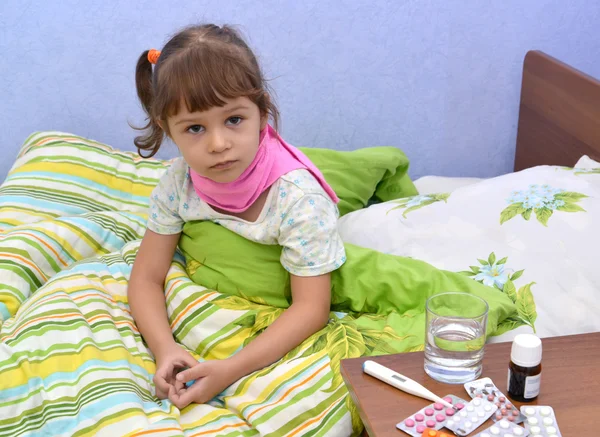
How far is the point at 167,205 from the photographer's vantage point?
1.19 metres

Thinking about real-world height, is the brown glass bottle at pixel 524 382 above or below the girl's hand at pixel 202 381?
above

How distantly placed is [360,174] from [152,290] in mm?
508

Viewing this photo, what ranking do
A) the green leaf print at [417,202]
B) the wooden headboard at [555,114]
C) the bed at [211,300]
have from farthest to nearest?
the wooden headboard at [555,114] → the green leaf print at [417,202] → the bed at [211,300]

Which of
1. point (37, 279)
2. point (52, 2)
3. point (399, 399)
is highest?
point (52, 2)

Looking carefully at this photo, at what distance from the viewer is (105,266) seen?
4.16 feet

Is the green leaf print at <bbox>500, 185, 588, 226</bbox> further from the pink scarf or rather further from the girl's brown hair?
the girl's brown hair

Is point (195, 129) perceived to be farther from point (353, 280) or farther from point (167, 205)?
point (353, 280)

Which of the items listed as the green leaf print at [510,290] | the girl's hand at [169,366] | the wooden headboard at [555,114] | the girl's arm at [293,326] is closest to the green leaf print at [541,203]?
the green leaf print at [510,290]

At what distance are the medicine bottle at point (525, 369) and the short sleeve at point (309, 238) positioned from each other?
15.2 inches

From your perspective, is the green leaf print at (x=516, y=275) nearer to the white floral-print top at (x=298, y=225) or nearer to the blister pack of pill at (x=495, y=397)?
the white floral-print top at (x=298, y=225)

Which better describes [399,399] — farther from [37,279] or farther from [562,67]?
[562,67]

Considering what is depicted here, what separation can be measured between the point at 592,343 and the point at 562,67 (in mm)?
875

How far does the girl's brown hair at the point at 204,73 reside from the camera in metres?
0.99

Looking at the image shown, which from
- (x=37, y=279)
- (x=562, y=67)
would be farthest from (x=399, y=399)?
(x=562, y=67)
